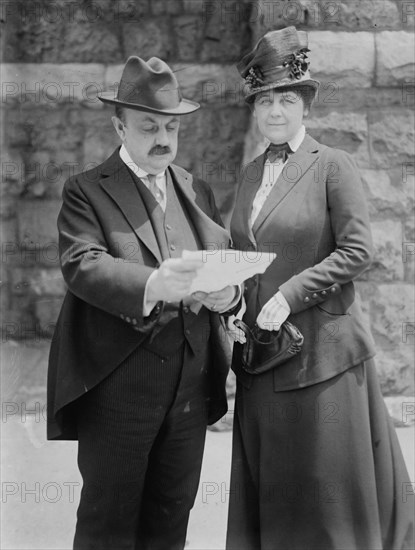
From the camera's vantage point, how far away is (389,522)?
2.91 meters

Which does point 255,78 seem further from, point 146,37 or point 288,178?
point 146,37

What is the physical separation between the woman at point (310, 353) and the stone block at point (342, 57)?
1.58 meters

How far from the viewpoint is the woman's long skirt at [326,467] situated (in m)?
2.79

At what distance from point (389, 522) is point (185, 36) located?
3.34 meters

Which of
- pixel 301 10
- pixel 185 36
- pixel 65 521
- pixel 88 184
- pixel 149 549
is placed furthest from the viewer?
pixel 185 36

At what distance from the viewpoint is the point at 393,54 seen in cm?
441

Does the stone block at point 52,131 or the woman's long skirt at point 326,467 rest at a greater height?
the stone block at point 52,131

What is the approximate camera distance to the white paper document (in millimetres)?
2340

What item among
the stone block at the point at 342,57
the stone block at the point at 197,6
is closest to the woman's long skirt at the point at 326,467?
the stone block at the point at 342,57

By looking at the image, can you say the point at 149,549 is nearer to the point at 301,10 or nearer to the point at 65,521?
the point at 65,521

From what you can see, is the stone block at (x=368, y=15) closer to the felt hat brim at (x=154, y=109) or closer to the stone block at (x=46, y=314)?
the felt hat brim at (x=154, y=109)

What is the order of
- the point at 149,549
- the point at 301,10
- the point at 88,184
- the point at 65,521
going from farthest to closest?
the point at 301,10 → the point at 65,521 → the point at 149,549 → the point at 88,184

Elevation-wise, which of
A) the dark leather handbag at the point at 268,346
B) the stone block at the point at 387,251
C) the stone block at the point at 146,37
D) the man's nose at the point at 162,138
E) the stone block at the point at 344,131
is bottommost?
the dark leather handbag at the point at 268,346

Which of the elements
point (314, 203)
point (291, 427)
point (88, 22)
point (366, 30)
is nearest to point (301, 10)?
point (366, 30)
